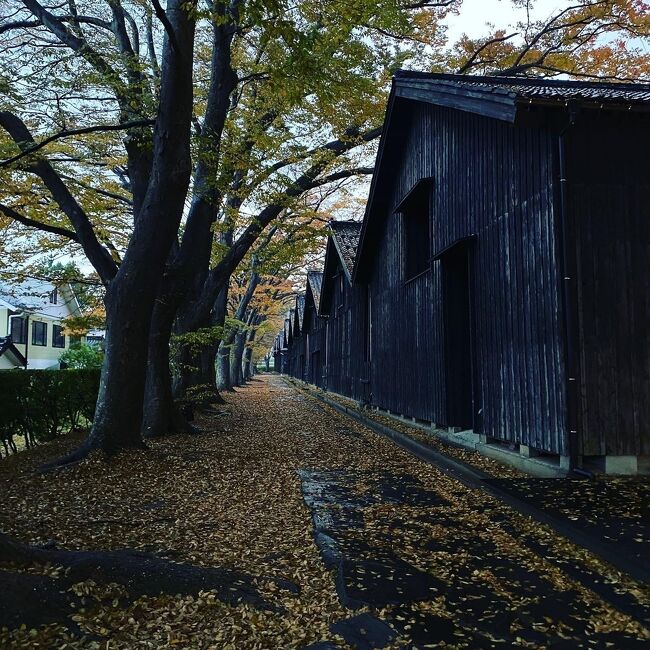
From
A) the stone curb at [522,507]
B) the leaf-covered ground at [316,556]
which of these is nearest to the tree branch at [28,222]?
the leaf-covered ground at [316,556]

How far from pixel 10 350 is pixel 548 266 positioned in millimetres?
30998

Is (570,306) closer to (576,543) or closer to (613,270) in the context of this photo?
(613,270)

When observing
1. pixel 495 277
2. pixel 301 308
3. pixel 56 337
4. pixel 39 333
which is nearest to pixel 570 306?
pixel 495 277

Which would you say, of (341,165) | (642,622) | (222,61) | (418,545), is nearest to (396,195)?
(341,165)

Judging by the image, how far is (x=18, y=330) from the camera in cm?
3438

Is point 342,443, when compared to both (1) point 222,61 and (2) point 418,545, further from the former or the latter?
(1) point 222,61

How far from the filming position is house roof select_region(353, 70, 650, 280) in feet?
21.2

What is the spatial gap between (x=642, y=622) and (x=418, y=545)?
192 centimetres

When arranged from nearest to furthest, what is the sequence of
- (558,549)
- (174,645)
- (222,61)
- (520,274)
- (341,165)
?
1. (174,645)
2. (558,549)
3. (520,274)
4. (222,61)
5. (341,165)

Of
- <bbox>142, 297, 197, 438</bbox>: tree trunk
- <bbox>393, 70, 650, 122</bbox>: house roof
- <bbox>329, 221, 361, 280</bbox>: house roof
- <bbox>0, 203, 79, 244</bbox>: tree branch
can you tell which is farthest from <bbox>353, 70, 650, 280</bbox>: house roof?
<bbox>0, 203, 79, 244</bbox>: tree branch

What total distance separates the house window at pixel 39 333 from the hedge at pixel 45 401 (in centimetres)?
2695

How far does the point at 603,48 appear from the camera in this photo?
14.7m

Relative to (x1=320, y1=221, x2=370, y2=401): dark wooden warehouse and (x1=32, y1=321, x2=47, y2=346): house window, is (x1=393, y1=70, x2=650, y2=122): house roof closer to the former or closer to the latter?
(x1=320, y1=221, x2=370, y2=401): dark wooden warehouse

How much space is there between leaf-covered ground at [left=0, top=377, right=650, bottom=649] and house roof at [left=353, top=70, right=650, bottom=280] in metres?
4.58
